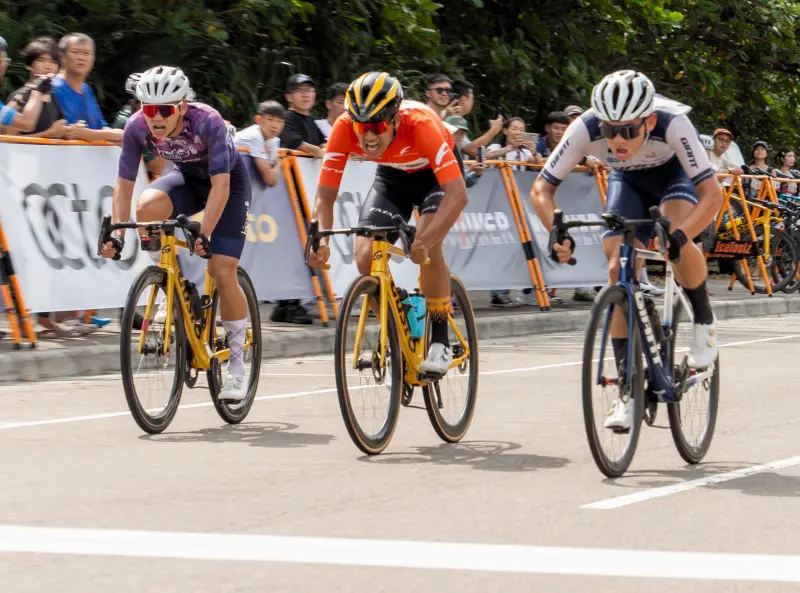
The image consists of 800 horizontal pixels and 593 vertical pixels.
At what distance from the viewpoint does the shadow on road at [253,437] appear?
311 inches

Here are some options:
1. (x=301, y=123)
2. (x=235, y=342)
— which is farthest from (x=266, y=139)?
(x=235, y=342)

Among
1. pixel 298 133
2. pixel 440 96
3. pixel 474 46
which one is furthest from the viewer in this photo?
pixel 474 46

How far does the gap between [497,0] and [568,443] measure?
13.8 meters

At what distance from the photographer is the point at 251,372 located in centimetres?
886

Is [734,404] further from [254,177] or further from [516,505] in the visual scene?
[254,177]

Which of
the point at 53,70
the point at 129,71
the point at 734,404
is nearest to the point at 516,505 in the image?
the point at 734,404

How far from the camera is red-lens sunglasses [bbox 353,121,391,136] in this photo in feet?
24.5

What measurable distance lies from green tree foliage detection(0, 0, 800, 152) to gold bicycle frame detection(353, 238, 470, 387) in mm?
7665

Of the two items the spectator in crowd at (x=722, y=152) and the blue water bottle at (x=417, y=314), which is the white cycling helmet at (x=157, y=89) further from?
the spectator in crowd at (x=722, y=152)

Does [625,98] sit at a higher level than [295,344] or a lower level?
higher

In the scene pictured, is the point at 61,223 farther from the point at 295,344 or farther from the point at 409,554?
the point at 409,554

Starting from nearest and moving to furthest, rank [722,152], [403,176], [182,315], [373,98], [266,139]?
[373,98] < [403,176] < [182,315] < [266,139] < [722,152]

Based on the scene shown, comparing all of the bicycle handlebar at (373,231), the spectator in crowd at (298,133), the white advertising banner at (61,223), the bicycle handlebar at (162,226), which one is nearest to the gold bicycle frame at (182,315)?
the bicycle handlebar at (162,226)

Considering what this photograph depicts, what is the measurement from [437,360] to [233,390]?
1372mm
